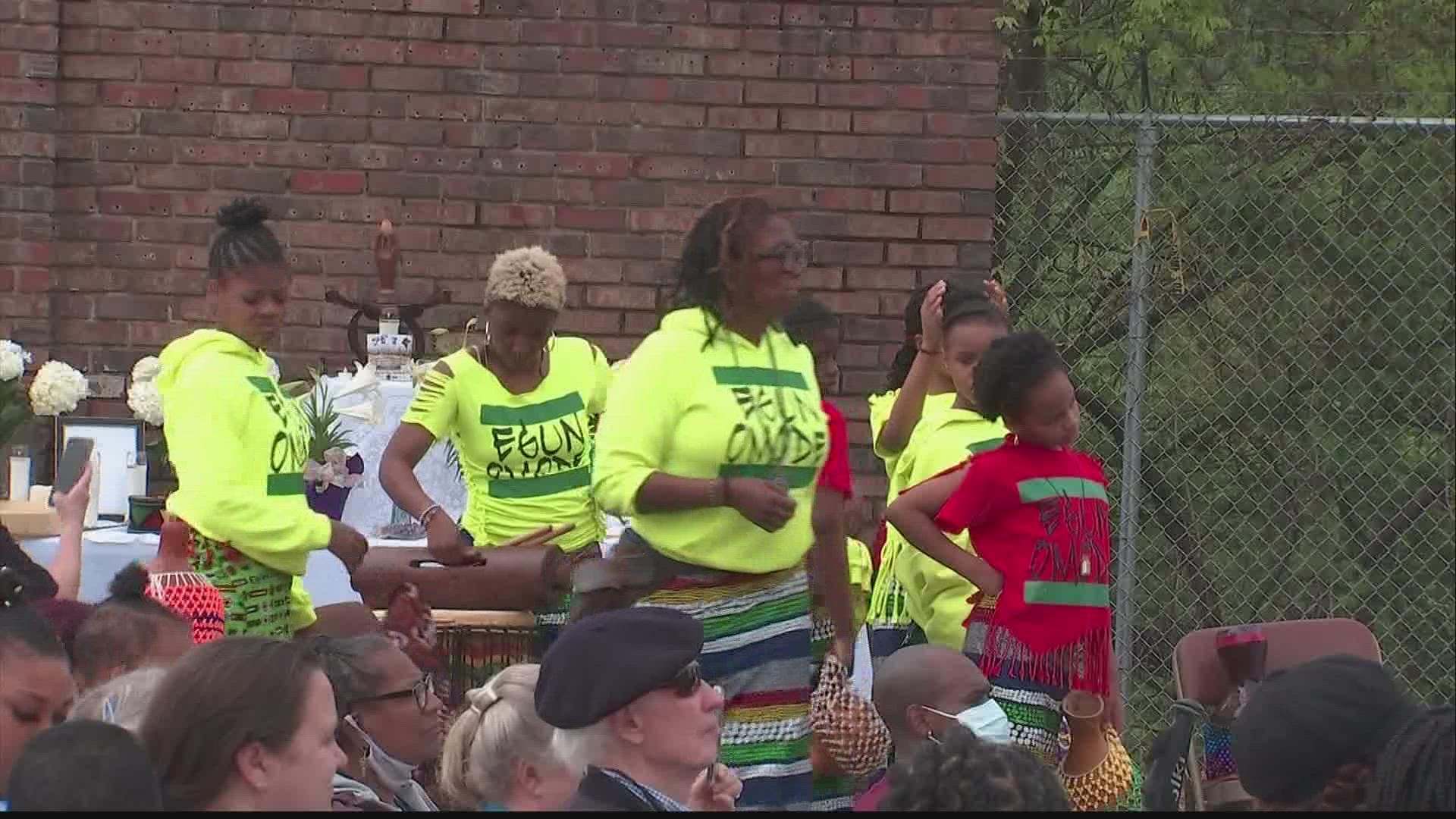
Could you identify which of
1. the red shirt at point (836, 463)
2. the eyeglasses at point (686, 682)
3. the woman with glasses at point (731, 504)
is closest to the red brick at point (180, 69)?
the red shirt at point (836, 463)

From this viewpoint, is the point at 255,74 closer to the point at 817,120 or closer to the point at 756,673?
the point at 817,120

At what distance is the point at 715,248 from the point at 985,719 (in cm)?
118

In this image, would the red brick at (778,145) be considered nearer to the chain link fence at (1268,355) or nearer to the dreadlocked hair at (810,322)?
the chain link fence at (1268,355)

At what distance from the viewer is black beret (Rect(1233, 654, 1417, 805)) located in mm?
3215

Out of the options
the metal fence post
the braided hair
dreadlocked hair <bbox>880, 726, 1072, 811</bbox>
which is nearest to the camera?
dreadlocked hair <bbox>880, 726, 1072, 811</bbox>

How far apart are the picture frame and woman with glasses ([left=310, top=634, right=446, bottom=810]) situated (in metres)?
2.65

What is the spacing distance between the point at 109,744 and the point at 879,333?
5490mm

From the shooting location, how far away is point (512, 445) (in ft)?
19.4

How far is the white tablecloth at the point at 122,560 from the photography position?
6426 mm

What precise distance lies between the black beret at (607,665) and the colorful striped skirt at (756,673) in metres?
0.94

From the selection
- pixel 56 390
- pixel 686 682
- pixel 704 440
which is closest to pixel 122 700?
pixel 686 682

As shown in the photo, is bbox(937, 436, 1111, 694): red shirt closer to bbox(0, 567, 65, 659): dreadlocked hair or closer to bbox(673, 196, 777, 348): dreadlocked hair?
bbox(673, 196, 777, 348): dreadlocked hair

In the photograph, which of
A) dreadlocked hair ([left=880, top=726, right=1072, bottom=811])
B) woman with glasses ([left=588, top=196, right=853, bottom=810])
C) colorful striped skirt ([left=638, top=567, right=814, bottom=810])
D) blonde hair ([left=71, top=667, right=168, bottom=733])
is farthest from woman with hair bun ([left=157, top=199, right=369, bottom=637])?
dreadlocked hair ([left=880, top=726, right=1072, bottom=811])

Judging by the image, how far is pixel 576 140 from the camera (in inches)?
308
